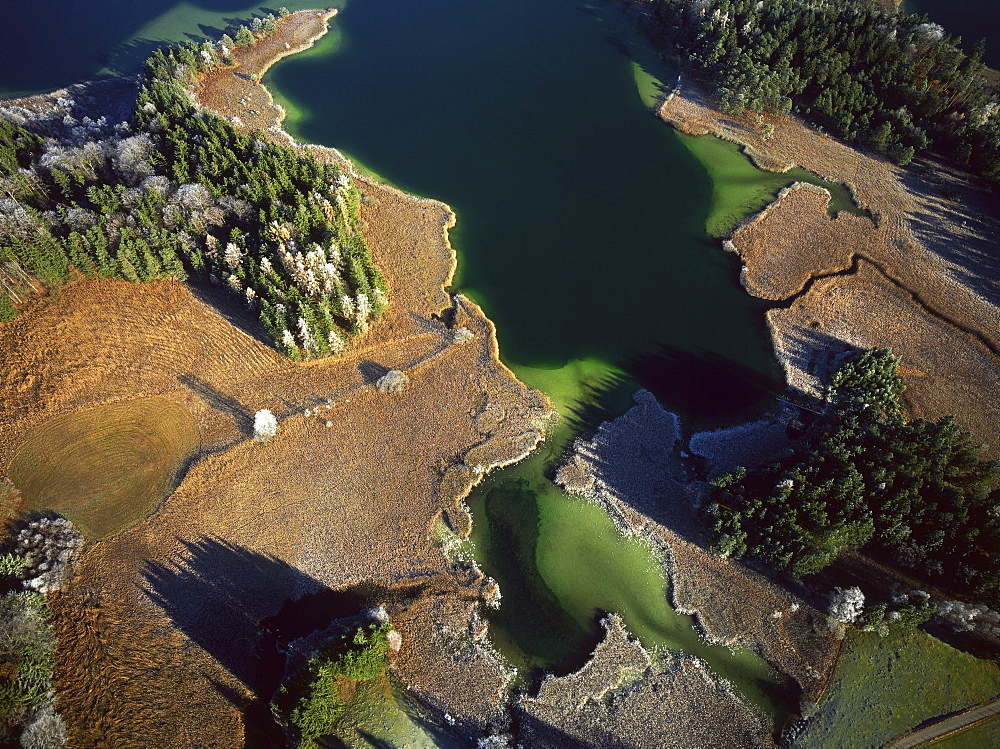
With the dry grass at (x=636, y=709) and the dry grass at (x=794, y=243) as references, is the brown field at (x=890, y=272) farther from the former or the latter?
the dry grass at (x=636, y=709)

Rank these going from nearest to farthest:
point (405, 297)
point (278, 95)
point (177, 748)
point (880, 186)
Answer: point (177, 748) → point (405, 297) → point (880, 186) → point (278, 95)

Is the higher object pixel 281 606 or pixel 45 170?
pixel 45 170

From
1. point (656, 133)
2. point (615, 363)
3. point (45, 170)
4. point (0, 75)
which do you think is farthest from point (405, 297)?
point (0, 75)

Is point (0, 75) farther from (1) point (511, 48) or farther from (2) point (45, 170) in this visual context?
(1) point (511, 48)

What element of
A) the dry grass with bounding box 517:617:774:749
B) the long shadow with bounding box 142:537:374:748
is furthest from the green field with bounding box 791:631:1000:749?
the long shadow with bounding box 142:537:374:748

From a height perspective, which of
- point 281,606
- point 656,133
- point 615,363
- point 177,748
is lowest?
point 177,748

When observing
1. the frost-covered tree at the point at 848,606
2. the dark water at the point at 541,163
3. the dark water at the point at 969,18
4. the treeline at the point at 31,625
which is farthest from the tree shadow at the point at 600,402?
the dark water at the point at 969,18

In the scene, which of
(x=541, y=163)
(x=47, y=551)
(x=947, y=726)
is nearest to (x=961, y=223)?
(x=541, y=163)

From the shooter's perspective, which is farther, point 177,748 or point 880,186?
point 880,186
